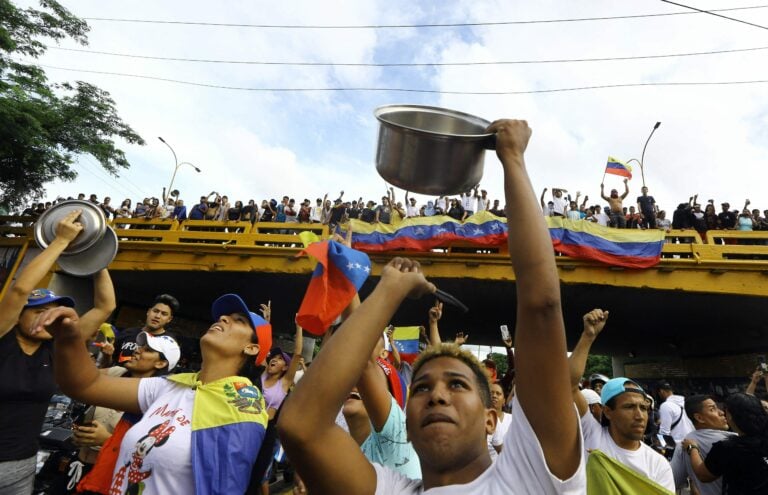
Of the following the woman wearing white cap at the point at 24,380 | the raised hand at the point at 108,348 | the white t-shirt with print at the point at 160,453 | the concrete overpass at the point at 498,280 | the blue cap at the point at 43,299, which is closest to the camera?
the white t-shirt with print at the point at 160,453

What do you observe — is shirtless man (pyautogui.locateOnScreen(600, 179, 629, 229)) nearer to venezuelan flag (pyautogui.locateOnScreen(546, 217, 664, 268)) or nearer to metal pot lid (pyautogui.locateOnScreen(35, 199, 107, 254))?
venezuelan flag (pyautogui.locateOnScreen(546, 217, 664, 268))

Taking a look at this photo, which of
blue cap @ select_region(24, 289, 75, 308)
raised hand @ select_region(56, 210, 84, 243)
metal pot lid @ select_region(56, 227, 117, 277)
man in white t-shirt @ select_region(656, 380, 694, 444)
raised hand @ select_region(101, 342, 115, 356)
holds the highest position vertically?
raised hand @ select_region(56, 210, 84, 243)

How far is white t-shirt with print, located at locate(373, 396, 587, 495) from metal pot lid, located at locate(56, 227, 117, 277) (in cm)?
206

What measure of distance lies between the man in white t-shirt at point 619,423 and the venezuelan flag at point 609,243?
7432 millimetres

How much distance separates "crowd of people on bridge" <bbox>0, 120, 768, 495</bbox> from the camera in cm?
113

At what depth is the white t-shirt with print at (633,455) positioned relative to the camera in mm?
2863

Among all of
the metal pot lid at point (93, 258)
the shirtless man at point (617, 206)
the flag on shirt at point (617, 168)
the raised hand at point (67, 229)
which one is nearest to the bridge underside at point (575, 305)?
the shirtless man at point (617, 206)

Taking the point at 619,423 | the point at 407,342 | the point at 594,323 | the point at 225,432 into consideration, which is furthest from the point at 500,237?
the point at 225,432

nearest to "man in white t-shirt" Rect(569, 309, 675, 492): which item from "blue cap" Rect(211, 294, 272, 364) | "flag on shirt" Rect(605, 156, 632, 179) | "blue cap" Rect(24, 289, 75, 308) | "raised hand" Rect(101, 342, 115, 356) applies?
"blue cap" Rect(211, 294, 272, 364)

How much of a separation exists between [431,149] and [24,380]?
9.01ft

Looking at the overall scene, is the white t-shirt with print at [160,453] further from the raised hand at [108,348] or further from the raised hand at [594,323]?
the raised hand at [108,348]

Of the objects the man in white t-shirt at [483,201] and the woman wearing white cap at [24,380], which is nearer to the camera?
the woman wearing white cap at [24,380]

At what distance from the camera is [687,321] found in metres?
13.3

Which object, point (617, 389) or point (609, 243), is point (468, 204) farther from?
point (617, 389)
